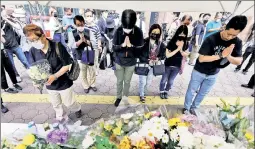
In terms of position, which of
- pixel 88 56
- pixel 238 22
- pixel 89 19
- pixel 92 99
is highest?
pixel 238 22

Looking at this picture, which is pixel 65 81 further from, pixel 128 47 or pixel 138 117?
pixel 138 117

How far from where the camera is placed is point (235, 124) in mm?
1929

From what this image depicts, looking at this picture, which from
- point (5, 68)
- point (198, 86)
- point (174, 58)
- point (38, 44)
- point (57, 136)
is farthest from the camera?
point (5, 68)

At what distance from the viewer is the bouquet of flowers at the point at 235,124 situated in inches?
71.2

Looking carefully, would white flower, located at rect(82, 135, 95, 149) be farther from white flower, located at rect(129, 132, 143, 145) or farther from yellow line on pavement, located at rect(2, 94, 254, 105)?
yellow line on pavement, located at rect(2, 94, 254, 105)

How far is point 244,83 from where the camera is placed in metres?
4.44

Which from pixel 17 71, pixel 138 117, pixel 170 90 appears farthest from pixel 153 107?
pixel 17 71

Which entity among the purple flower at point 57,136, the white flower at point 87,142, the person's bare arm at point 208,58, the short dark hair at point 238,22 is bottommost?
the purple flower at point 57,136

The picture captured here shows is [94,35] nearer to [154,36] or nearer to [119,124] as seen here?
[154,36]

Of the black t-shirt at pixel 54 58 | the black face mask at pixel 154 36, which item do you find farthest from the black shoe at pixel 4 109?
the black face mask at pixel 154 36

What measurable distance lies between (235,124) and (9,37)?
3.27m

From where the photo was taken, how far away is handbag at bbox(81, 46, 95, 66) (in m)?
3.29

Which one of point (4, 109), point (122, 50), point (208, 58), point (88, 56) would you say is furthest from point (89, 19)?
point (4, 109)

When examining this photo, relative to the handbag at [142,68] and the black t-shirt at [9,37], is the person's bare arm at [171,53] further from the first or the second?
the black t-shirt at [9,37]
